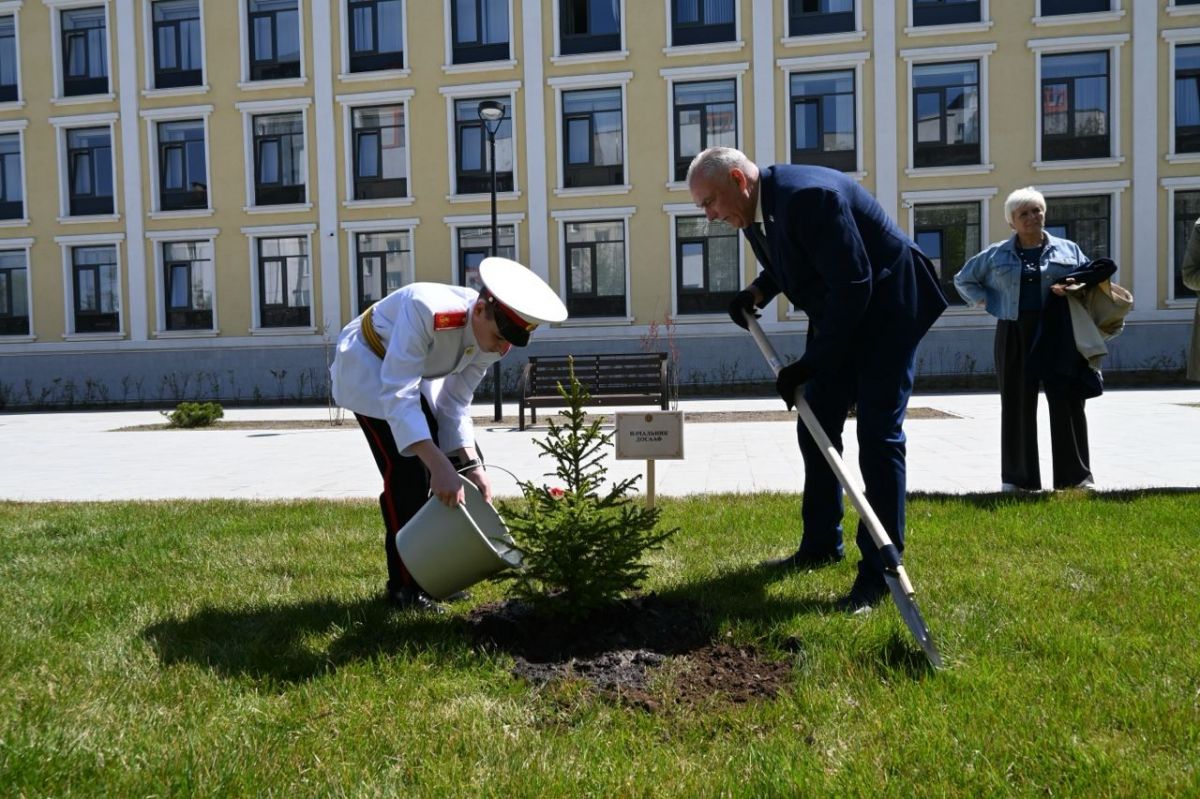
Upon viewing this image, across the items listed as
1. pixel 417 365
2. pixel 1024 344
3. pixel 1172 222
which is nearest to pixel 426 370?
pixel 417 365

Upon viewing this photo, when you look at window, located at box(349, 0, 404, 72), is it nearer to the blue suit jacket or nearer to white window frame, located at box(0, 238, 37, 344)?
white window frame, located at box(0, 238, 37, 344)

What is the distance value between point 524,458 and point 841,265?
7.04 meters

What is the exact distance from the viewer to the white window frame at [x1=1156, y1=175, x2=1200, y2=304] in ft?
75.4

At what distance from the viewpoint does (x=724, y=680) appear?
3193 mm

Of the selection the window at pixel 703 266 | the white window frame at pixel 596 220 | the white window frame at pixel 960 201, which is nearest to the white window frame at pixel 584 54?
the white window frame at pixel 596 220

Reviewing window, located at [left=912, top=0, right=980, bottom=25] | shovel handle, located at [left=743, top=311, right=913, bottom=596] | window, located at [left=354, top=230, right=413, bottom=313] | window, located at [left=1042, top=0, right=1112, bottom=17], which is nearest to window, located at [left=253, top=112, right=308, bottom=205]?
window, located at [left=354, top=230, right=413, bottom=313]

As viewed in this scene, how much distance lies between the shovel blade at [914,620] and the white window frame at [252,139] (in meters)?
25.3

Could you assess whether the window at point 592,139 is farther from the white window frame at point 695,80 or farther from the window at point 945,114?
the window at point 945,114

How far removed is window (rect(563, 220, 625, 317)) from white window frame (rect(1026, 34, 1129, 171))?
10691 millimetres

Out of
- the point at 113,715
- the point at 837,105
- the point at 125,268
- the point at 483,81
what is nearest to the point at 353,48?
the point at 483,81

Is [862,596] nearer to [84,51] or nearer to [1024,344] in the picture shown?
[1024,344]

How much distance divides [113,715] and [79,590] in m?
1.87

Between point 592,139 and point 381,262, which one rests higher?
point 592,139

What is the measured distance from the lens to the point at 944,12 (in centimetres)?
2388
